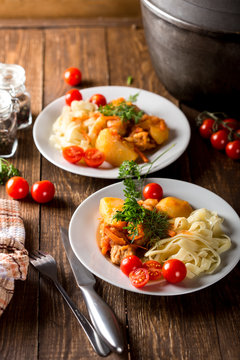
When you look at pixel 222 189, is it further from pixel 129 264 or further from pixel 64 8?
pixel 64 8

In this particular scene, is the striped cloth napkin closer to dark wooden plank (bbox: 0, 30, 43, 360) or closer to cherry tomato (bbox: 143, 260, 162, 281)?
dark wooden plank (bbox: 0, 30, 43, 360)

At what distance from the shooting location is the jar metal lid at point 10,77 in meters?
3.41

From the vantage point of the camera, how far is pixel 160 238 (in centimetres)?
261

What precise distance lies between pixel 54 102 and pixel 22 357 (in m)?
1.89

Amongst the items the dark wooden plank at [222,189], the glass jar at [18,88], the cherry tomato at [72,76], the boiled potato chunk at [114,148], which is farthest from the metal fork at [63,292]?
the cherry tomato at [72,76]

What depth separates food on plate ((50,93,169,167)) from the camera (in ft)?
10.3

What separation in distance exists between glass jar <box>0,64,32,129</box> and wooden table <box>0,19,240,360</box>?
0.09 m

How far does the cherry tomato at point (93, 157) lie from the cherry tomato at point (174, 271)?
924 millimetres

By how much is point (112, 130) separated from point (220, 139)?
766 mm

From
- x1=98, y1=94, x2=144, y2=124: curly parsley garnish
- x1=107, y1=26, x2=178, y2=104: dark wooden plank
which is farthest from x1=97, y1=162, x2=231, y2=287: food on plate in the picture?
x1=107, y1=26, x2=178, y2=104: dark wooden plank

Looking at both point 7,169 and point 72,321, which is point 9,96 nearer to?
point 7,169

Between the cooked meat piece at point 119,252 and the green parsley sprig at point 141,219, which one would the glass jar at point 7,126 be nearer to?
the green parsley sprig at point 141,219

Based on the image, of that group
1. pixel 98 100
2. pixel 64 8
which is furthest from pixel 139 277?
pixel 64 8

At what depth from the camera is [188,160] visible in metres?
3.40
